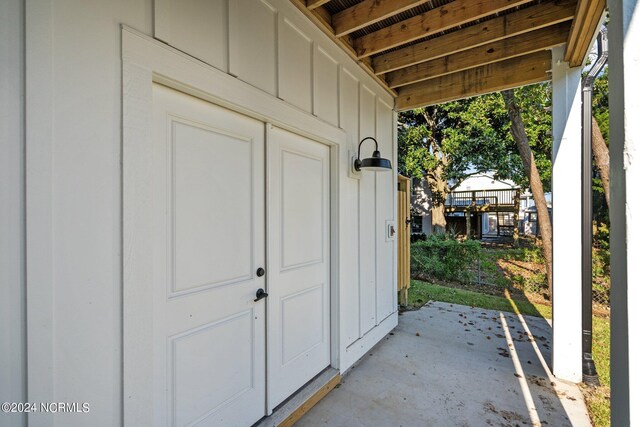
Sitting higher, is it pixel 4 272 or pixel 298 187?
pixel 298 187

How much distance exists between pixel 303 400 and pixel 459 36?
11.7ft

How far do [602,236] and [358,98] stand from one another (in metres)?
7.06

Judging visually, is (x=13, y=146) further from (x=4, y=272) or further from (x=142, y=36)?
(x=142, y=36)

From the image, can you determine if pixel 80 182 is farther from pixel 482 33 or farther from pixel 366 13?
pixel 482 33

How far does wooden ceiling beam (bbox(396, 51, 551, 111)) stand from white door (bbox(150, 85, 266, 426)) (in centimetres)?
268

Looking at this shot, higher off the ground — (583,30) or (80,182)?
(583,30)

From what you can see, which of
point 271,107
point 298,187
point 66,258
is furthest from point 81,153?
point 298,187

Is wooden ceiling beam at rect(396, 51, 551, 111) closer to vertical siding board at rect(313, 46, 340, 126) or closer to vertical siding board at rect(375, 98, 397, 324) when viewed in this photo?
Answer: vertical siding board at rect(375, 98, 397, 324)

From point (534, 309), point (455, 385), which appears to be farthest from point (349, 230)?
point (534, 309)

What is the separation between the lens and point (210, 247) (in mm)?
1761

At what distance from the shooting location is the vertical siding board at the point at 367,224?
127 inches

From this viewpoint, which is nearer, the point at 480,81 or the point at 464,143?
the point at 480,81

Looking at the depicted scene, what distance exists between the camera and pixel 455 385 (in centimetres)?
268

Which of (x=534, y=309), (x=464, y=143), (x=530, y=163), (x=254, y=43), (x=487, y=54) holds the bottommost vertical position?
(x=534, y=309)
